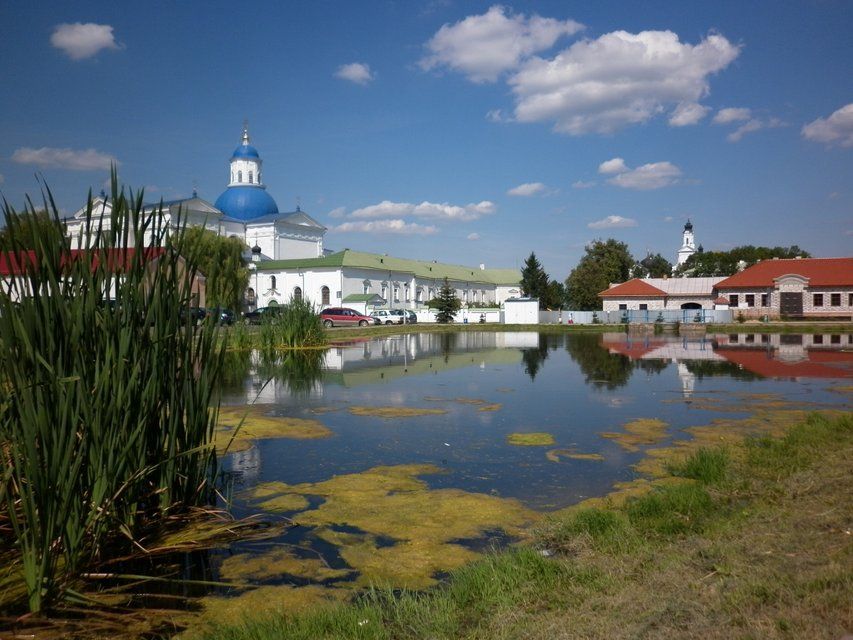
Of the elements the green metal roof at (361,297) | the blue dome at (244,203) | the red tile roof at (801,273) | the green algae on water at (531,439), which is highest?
the blue dome at (244,203)

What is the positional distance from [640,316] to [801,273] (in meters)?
13.9

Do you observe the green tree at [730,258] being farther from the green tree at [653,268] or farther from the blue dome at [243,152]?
the blue dome at [243,152]

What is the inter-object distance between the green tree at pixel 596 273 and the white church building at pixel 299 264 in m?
13.2

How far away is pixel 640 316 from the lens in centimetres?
5556

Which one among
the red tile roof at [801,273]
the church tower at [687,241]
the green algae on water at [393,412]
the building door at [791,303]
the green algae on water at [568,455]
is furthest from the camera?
the church tower at [687,241]

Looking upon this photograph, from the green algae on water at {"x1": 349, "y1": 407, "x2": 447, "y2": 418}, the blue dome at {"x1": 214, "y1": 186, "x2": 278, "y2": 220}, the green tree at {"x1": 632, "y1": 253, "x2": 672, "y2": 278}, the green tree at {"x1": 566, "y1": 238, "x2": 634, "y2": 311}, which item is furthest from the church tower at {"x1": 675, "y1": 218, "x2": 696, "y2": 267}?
the green algae on water at {"x1": 349, "y1": 407, "x2": 447, "y2": 418}

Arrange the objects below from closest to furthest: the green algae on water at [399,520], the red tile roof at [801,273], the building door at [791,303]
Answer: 1. the green algae on water at [399,520]
2. the red tile roof at [801,273]
3. the building door at [791,303]

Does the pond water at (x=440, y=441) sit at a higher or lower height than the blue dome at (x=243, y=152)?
lower

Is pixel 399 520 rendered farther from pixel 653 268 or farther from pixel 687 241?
pixel 687 241

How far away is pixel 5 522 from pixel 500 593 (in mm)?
4229

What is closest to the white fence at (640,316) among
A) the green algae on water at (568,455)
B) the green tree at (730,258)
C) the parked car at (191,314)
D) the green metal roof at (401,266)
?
the green metal roof at (401,266)

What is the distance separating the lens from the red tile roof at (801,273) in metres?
53.7

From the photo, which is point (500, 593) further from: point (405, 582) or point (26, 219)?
point (26, 219)

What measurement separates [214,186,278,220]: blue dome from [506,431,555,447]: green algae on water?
199 feet
